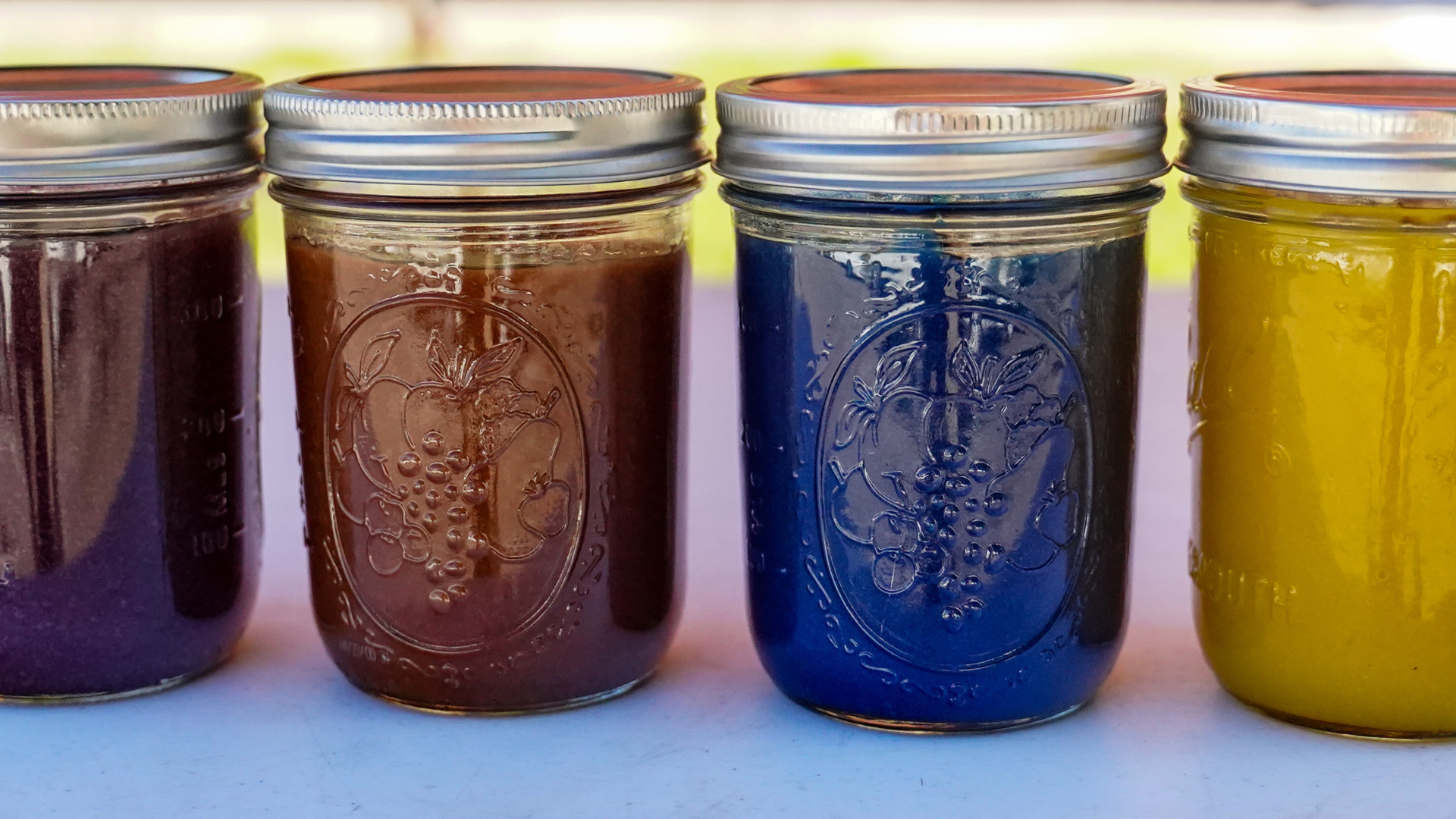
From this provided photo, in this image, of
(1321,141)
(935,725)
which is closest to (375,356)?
(935,725)

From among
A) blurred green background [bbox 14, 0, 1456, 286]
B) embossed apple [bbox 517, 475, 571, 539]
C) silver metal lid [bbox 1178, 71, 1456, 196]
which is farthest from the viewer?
blurred green background [bbox 14, 0, 1456, 286]

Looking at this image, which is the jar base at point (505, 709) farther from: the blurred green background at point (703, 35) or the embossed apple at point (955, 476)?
the blurred green background at point (703, 35)

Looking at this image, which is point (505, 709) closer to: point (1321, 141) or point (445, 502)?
point (445, 502)

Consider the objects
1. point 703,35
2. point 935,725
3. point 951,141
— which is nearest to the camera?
point 951,141

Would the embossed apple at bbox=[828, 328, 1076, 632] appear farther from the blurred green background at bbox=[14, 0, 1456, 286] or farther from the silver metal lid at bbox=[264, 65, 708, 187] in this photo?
the blurred green background at bbox=[14, 0, 1456, 286]

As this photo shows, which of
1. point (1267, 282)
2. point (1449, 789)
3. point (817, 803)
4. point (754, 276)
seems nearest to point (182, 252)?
point (754, 276)

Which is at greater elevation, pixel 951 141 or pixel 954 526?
pixel 951 141

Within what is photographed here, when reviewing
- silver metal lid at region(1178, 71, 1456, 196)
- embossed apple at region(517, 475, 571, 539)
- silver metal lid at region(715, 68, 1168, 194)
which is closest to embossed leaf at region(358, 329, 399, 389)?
embossed apple at region(517, 475, 571, 539)
